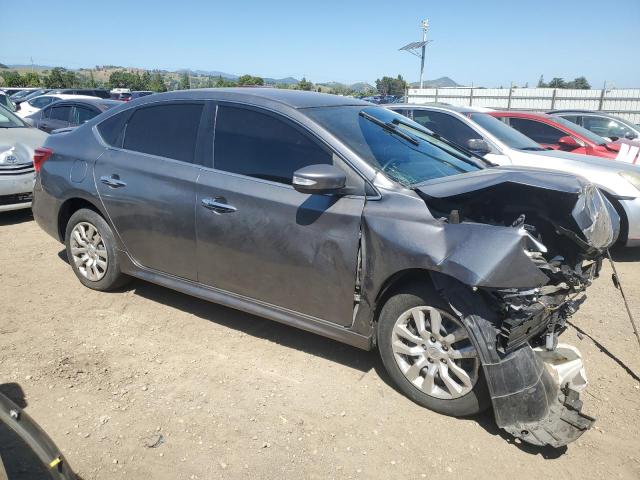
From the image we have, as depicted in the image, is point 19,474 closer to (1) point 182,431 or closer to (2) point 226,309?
(1) point 182,431

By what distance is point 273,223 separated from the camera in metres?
3.27

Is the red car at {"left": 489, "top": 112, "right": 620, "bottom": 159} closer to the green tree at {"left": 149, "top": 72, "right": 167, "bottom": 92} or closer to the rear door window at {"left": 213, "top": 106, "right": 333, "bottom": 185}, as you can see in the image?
the rear door window at {"left": 213, "top": 106, "right": 333, "bottom": 185}

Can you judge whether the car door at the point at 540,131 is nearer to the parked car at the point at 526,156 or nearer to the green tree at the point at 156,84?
the parked car at the point at 526,156

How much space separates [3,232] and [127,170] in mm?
3507

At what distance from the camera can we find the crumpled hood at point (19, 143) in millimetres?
6762

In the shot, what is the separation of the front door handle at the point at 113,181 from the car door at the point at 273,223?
88cm

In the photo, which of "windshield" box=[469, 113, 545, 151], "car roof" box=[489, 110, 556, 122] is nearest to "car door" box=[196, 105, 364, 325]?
"windshield" box=[469, 113, 545, 151]

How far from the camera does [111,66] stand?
98.3 meters

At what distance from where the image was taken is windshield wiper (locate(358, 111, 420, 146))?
3.69 m

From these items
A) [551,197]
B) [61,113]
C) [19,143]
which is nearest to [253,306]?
[551,197]

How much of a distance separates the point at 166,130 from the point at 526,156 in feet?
14.8

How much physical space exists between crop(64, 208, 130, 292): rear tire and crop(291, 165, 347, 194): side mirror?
2.11m

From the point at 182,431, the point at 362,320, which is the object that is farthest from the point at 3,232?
the point at 362,320

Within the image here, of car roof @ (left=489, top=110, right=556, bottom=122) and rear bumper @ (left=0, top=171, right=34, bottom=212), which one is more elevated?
car roof @ (left=489, top=110, right=556, bottom=122)
